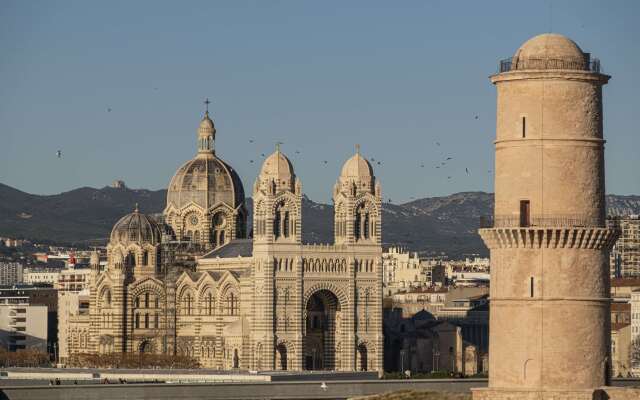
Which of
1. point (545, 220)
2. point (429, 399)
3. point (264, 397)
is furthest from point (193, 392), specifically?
point (545, 220)

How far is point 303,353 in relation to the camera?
156m

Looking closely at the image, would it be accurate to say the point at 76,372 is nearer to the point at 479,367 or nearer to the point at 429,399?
the point at 479,367

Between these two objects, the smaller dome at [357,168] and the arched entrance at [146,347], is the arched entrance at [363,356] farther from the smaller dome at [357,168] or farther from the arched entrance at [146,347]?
the arched entrance at [146,347]

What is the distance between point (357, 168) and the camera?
15900 centimetres

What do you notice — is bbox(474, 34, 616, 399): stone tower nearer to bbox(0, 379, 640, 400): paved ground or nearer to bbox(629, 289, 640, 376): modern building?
bbox(0, 379, 640, 400): paved ground

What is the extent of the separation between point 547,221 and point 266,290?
9224 centimetres

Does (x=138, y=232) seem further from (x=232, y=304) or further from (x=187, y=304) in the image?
(x=232, y=304)

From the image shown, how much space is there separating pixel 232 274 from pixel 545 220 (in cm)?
9929

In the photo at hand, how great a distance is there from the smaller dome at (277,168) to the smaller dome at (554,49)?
301 feet

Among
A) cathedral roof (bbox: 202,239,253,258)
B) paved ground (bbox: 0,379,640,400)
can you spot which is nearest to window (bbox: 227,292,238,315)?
cathedral roof (bbox: 202,239,253,258)

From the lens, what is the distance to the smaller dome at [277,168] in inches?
6152

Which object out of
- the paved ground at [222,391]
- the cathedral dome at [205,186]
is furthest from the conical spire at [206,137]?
the paved ground at [222,391]

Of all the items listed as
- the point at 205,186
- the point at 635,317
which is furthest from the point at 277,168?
the point at 635,317

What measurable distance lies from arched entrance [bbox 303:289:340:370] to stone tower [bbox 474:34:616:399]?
93537mm
